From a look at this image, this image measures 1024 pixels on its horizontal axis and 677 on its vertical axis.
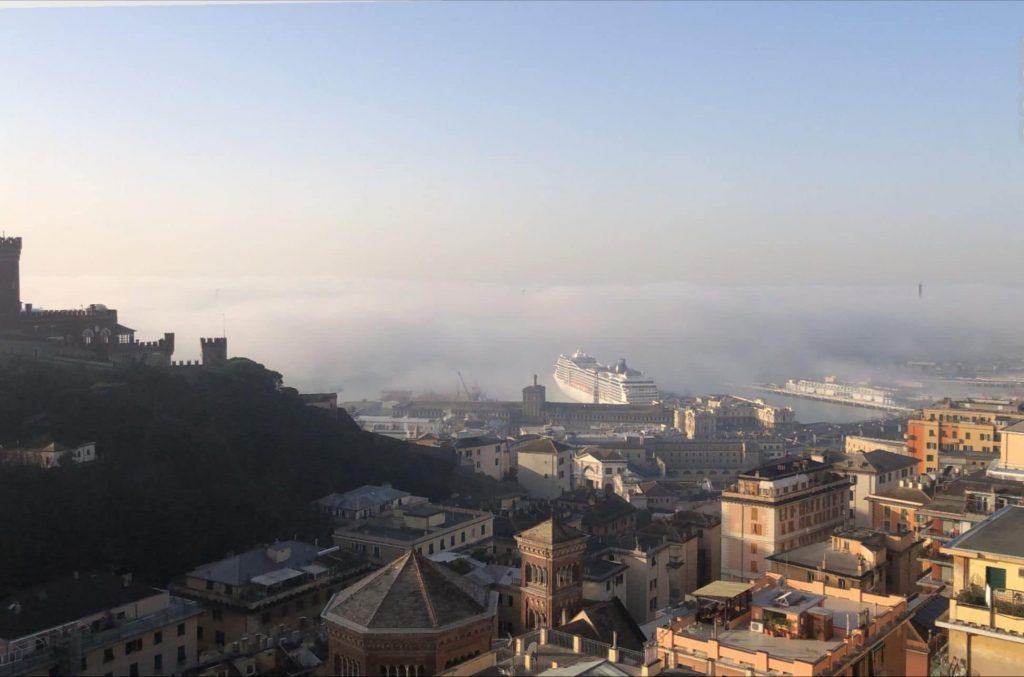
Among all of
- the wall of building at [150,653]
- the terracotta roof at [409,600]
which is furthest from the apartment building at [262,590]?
the terracotta roof at [409,600]

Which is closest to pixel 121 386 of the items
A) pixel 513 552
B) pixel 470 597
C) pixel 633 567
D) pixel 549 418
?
pixel 513 552

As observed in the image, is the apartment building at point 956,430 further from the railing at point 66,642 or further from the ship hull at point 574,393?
the ship hull at point 574,393

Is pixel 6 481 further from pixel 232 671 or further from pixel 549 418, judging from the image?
pixel 549 418

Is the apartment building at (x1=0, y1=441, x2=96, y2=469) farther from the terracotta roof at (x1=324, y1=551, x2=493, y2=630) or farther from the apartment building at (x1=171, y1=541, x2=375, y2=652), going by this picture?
the terracotta roof at (x1=324, y1=551, x2=493, y2=630)

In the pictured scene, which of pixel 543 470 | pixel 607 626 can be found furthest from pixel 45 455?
pixel 543 470

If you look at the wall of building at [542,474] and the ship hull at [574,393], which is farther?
the ship hull at [574,393]

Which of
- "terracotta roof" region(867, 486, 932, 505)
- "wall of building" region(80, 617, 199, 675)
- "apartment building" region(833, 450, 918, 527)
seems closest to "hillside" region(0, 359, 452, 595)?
"wall of building" region(80, 617, 199, 675)
